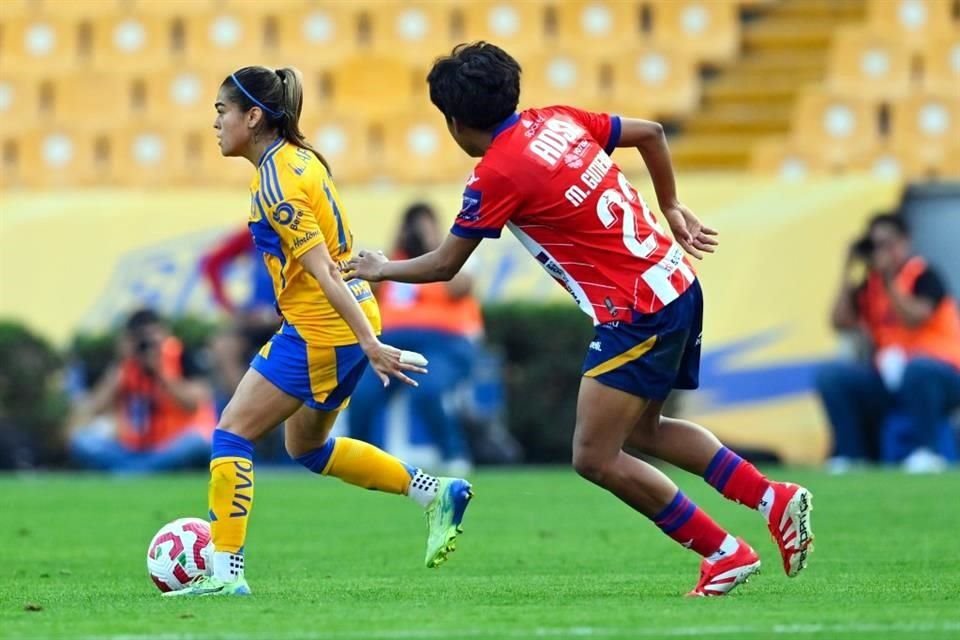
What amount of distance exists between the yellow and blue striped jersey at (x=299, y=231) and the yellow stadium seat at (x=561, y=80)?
12383mm

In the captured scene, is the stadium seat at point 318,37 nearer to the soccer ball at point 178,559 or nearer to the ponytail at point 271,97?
the ponytail at point 271,97

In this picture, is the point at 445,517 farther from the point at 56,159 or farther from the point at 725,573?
the point at 56,159

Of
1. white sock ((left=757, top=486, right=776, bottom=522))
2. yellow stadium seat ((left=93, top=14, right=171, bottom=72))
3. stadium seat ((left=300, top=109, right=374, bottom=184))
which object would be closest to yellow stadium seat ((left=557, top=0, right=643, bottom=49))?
stadium seat ((left=300, top=109, right=374, bottom=184))

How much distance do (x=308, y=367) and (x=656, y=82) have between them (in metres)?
12.9

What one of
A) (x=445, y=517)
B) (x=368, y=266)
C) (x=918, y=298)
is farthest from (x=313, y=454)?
(x=918, y=298)

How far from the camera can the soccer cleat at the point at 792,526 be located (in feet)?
22.3

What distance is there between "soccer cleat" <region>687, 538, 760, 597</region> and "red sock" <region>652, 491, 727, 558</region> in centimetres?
7

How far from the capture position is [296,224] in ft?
22.5

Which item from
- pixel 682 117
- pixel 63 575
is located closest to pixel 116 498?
pixel 63 575

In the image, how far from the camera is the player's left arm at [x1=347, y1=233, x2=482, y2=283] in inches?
259

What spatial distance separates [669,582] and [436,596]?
1.02 m

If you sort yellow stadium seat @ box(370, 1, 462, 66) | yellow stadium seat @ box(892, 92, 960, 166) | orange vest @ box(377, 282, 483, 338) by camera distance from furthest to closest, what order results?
yellow stadium seat @ box(370, 1, 462, 66), yellow stadium seat @ box(892, 92, 960, 166), orange vest @ box(377, 282, 483, 338)

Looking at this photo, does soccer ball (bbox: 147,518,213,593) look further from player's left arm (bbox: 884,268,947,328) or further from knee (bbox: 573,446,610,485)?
player's left arm (bbox: 884,268,947,328)

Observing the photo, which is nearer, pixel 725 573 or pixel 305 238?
pixel 725 573
